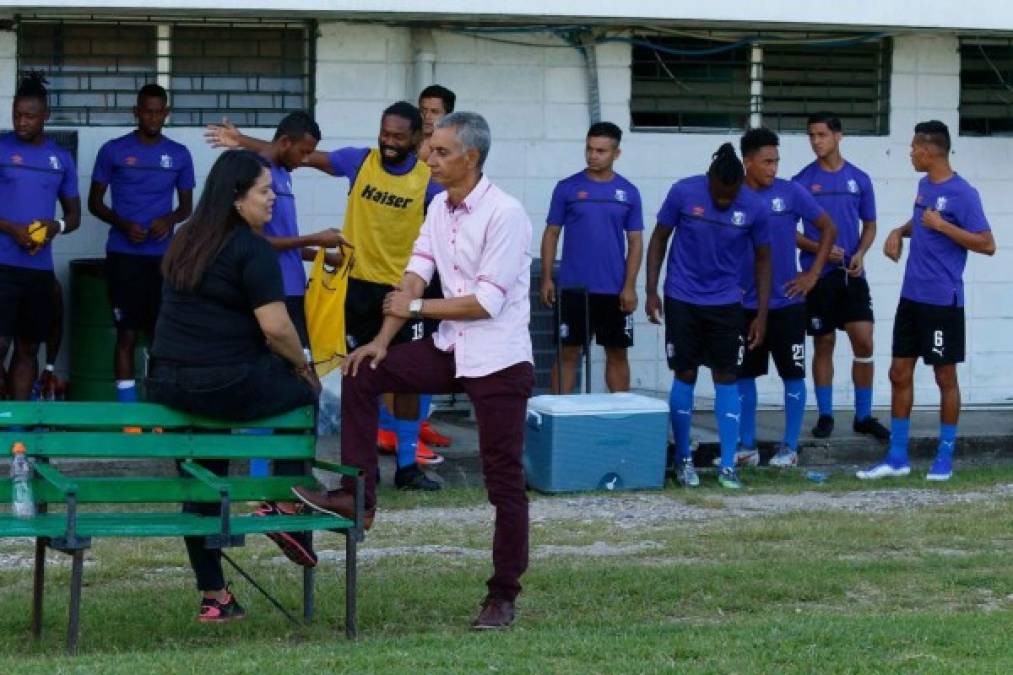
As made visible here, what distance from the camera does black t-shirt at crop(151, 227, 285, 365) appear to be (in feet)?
24.1

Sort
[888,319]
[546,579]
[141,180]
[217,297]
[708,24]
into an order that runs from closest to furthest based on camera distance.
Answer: [217,297], [546,579], [141,180], [708,24], [888,319]

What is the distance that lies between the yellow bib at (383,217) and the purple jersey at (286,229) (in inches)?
12.6

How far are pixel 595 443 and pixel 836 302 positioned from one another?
99.4 inches

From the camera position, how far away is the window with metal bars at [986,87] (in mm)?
14625

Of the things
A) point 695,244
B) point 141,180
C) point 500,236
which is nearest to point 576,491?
point 695,244

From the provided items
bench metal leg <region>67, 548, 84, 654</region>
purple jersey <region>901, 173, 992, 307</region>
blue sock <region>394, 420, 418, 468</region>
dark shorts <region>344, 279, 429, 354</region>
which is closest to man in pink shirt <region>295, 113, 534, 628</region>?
bench metal leg <region>67, 548, 84, 654</region>

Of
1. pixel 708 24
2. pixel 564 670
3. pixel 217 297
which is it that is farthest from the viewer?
pixel 708 24

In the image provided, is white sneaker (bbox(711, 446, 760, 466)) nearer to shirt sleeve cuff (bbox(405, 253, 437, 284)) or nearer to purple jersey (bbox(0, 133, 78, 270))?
purple jersey (bbox(0, 133, 78, 270))

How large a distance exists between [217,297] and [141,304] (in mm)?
5105

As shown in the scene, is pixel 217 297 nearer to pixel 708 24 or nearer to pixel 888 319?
pixel 708 24

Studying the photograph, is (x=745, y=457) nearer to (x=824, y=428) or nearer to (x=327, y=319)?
(x=824, y=428)

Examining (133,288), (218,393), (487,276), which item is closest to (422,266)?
(487,276)

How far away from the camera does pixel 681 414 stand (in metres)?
12.0

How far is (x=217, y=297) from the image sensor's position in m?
7.38
